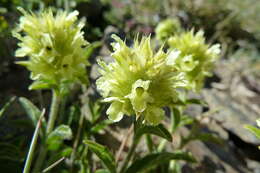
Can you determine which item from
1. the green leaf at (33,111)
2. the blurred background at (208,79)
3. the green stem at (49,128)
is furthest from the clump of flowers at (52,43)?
the blurred background at (208,79)

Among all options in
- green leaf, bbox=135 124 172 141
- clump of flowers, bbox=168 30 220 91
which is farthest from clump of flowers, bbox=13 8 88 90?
clump of flowers, bbox=168 30 220 91

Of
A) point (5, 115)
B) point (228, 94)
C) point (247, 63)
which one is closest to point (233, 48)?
point (247, 63)

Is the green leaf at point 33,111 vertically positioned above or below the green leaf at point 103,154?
above

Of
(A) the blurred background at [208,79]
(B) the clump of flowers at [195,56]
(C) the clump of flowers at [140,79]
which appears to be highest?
(C) the clump of flowers at [140,79]

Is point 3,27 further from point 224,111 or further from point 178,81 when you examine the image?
point 224,111

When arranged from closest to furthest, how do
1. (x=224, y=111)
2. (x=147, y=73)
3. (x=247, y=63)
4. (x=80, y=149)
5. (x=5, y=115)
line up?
(x=147, y=73) → (x=80, y=149) → (x=5, y=115) → (x=224, y=111) → (x=247, y=63)

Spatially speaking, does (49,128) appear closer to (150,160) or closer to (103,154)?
(103,154)

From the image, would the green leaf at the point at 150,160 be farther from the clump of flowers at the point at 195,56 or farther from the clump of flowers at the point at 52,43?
the clump of flowers at the point at 52,43
